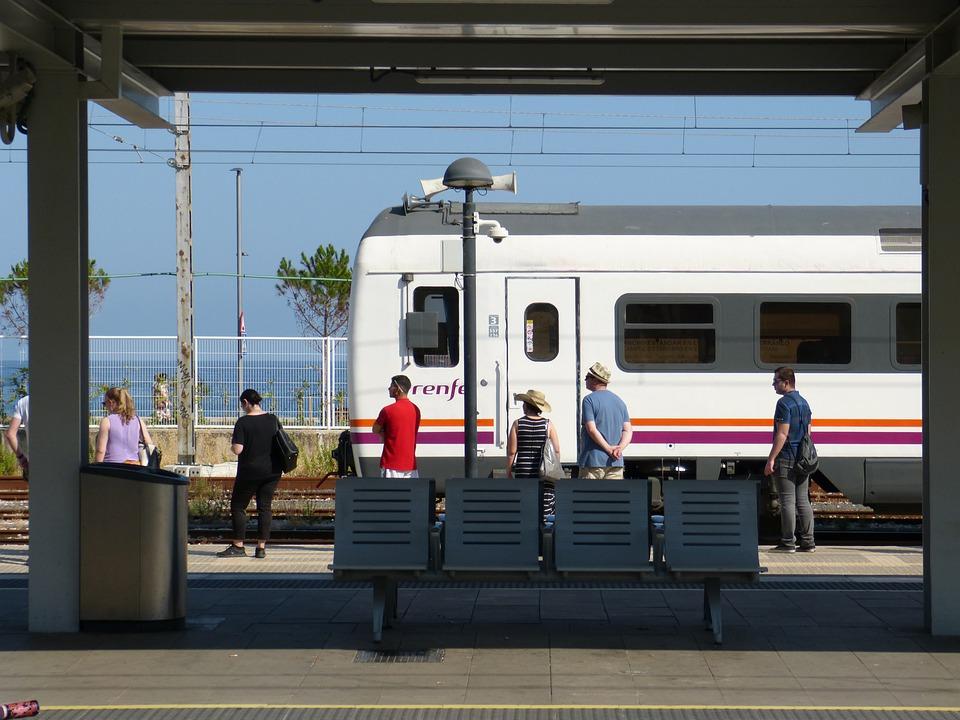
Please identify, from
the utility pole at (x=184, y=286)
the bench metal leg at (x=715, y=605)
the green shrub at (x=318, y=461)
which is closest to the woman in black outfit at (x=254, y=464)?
the bench metal leg at (x=715, y=605)

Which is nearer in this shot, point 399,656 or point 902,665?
point 902,665

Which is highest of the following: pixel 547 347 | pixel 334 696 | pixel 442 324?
pixel 442 324

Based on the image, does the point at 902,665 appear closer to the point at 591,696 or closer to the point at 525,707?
the point at 591,696

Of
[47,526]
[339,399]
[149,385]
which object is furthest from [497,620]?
[149,385]

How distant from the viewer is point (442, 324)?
13.6m

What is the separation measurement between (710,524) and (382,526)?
6.30 ft

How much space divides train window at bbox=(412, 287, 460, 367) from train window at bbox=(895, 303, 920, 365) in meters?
4.39

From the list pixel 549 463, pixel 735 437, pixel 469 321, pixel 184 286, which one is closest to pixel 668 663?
pixel 549 463

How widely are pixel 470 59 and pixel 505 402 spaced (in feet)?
17.4

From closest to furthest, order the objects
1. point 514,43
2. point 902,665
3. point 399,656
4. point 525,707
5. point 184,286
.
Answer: point 525,707 < point 902,665 < point 399,656 < point 514,43 < point 184,286

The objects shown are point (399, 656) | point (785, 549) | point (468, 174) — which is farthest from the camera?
point (785, 549)

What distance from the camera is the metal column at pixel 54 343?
315 inches

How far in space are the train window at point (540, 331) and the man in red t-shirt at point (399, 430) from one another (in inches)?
94.1

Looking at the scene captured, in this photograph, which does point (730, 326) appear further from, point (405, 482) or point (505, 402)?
point (405, 482)
